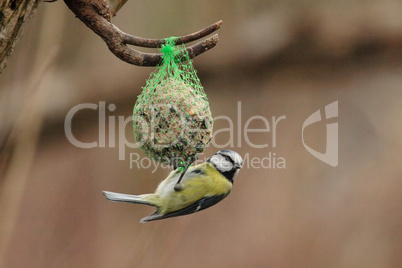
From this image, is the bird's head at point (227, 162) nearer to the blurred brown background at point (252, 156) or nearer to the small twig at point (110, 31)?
the small twig at point (110, 31)

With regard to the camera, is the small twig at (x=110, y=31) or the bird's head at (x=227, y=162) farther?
the bird's head at (x=227, y=162)

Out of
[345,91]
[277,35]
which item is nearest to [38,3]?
[277,35]

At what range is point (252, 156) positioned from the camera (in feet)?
11.3

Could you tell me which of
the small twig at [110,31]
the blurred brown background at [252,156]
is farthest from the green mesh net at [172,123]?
the blurred brown background at [252,156]

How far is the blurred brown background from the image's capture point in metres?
3.40

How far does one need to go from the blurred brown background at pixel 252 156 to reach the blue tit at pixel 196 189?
118 cm

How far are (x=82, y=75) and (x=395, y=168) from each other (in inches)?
80.6

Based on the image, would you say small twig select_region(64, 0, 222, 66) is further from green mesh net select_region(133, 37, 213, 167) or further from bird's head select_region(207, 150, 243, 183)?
bird's head select_region(207, 150, 243, 183)

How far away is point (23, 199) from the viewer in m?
3.47

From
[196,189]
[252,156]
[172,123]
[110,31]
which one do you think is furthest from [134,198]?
[252,156]

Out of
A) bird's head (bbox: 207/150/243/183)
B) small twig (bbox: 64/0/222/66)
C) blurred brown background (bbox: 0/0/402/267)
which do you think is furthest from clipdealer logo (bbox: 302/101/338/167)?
small twig (bbox: 64/0/222/66)

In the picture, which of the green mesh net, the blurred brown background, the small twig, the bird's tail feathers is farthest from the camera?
the blurred brown background

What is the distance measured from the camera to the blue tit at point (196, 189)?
83.1 inches

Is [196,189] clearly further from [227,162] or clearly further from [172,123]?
[172,123]
